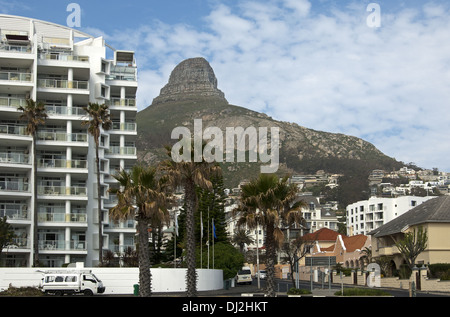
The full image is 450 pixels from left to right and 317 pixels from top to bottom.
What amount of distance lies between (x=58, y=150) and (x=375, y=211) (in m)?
105

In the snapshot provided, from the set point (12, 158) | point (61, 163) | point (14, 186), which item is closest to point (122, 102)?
point (61, 163)

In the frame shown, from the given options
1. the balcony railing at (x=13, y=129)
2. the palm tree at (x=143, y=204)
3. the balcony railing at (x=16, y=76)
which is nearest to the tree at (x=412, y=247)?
the palm tree at (x=143, y=204)

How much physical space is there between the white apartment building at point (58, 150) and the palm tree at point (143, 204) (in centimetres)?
2801

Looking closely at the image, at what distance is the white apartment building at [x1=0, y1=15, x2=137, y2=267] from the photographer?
6675 cm

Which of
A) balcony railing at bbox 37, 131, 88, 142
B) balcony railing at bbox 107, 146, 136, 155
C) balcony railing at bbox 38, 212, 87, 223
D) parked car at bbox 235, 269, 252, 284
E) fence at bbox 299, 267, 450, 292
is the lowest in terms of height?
parked car at bbox 235, 269, 252, 284

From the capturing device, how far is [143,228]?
1534 inches

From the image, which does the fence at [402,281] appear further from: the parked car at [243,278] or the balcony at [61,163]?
the balcony at [61,163]

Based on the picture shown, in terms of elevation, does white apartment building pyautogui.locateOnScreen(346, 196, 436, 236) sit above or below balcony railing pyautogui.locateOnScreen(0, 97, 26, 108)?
below

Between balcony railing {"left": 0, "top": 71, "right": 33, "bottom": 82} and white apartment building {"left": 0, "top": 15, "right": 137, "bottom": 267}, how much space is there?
0.35ft

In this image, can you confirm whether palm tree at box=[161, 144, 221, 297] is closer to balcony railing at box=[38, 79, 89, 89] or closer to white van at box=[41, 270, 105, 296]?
white van at box=[41, 270, 105, 296]

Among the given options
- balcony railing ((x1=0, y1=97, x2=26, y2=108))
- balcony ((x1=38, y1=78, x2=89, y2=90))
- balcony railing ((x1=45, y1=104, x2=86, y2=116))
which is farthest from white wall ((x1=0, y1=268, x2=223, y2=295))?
balcony ((x1=38, y1=78, x2=89, y2=90))

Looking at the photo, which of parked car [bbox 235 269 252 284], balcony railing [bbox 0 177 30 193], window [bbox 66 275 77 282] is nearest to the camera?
window [bbox 66 275 77 282]

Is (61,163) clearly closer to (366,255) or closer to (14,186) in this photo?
(14,186)

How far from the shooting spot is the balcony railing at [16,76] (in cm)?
6831
